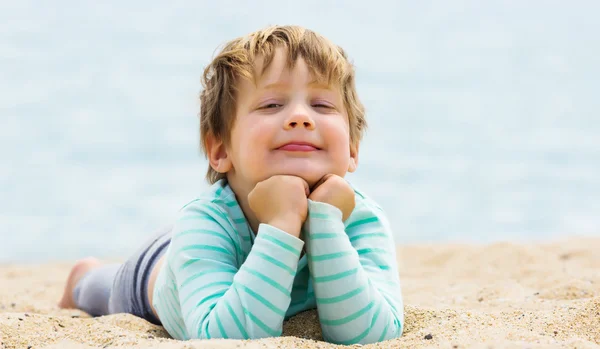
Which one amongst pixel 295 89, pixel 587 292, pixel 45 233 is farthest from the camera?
pixel 45 233

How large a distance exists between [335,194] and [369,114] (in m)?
13.5

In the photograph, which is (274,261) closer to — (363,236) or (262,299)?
(262,299)

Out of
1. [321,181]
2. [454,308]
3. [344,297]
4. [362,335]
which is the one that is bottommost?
[454,308]

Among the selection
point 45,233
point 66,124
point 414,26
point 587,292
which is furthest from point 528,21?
point 587,292

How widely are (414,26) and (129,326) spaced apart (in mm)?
22824

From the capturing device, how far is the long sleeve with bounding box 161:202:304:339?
7.97 ft

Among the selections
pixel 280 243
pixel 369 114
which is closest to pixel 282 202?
pixel 280 243

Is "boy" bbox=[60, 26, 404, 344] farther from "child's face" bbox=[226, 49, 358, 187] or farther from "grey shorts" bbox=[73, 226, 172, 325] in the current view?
"grey shorts" bbox=[73, 226, 172, 325]

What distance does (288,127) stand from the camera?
105 inches

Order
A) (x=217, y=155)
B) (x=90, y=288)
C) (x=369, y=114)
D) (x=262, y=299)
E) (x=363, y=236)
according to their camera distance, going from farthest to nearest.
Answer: (x=369, y=114) → (x=90, y=288) → (x=217, y=155) → (x=363, y=236) → (x=262, y=299)

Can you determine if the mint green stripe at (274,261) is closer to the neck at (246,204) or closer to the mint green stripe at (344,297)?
the mint green stripe at (344,297)

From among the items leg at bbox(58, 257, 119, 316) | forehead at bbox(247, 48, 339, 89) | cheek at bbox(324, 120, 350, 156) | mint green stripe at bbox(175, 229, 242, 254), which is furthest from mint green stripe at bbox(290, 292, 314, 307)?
leg at bbox(58, 257, 119, 316)

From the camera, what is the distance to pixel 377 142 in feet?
47.5

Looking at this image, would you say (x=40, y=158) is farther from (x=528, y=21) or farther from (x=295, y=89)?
(x=528, y=21)
